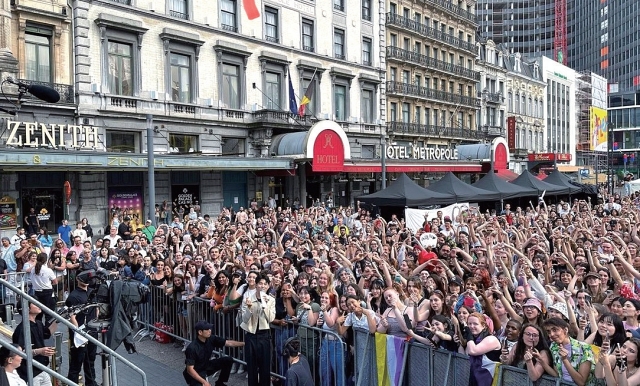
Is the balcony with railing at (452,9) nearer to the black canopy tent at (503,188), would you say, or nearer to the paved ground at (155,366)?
the black canopy tent at (503,188)

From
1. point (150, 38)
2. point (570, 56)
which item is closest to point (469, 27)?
point (150, 38)

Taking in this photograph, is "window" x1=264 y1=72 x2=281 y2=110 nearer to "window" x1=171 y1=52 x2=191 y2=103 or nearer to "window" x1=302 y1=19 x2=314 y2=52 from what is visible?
"window" x1=302 y1=19 x2=314 y2=52

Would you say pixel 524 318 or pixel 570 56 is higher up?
pixel 570 56

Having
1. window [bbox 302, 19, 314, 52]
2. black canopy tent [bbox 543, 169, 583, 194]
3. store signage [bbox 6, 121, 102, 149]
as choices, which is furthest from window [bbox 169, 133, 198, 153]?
black canopy tent [bbox 543, 169, 583, 194]

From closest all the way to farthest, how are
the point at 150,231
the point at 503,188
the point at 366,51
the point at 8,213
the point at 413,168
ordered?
the point at 150,231 → the point at 8,213 → the point at 503,188 → the point at 413,168 → the point at 366,51

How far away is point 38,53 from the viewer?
22078 mm

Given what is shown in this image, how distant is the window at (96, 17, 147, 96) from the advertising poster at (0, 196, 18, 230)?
6.14 m

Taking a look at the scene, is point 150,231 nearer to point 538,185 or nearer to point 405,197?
point 405,197

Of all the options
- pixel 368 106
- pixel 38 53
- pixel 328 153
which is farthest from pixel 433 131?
pixel 38 53

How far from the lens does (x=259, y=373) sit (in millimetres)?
7953

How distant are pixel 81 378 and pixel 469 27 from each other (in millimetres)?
51723

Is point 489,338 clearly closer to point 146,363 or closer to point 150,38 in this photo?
point 146,363

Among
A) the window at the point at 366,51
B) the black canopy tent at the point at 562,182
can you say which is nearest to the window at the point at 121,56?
the window at the point at 366,51

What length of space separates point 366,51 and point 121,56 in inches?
757
